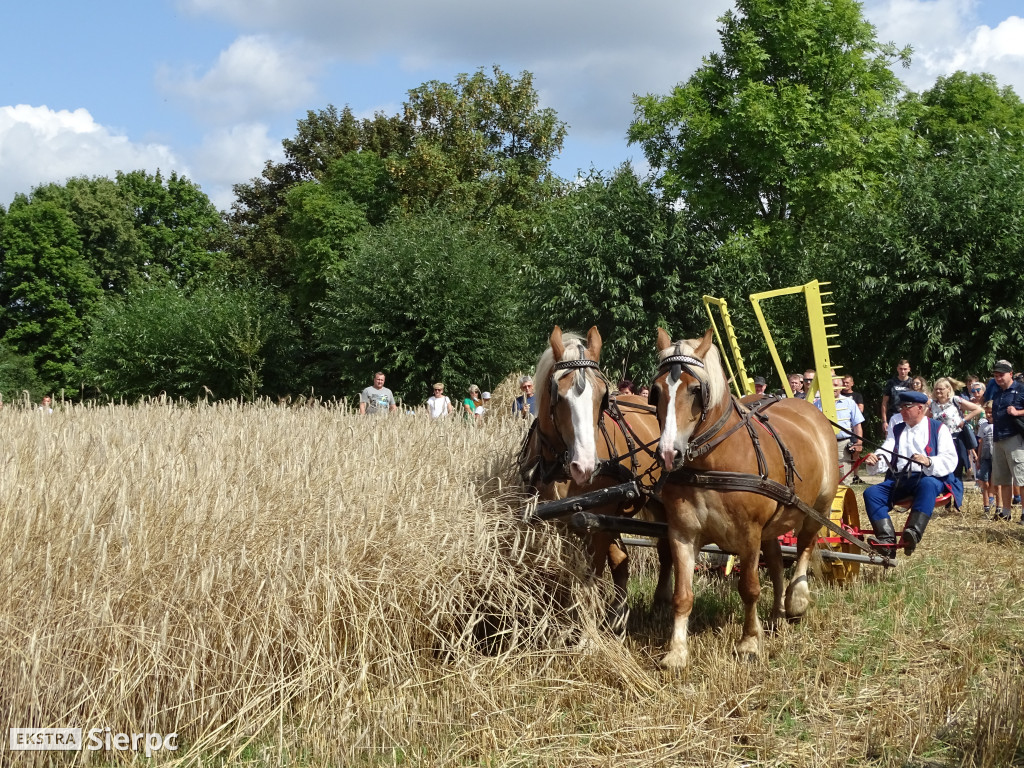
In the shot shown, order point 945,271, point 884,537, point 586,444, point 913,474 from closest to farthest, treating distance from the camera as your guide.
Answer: point 586,444 → point 884,537 → point 913,474 → point 945,271

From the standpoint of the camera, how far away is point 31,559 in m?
3.99

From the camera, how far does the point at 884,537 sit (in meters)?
6.77

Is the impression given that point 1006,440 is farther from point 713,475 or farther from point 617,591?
point 713,475

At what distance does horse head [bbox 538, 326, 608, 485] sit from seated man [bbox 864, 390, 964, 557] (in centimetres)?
261

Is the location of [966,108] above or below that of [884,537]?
above

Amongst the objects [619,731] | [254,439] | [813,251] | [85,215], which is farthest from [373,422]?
[85,215]

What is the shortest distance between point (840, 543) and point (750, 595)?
69.5 inches

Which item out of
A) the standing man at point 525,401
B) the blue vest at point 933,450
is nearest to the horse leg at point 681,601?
the blue vest at point 933,450

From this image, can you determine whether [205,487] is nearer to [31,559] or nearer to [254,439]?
[31,559]

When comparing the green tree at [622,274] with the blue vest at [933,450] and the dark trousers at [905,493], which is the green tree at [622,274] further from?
the dark trousers at [905,493]

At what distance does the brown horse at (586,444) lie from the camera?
4.85 m

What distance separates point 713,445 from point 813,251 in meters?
19.0

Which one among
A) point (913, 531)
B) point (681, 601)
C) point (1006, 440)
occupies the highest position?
point (1006, 440)

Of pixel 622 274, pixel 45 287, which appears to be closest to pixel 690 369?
pixel 622 274
